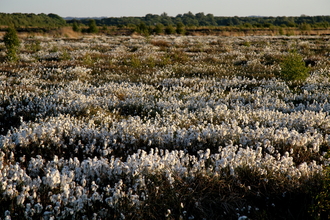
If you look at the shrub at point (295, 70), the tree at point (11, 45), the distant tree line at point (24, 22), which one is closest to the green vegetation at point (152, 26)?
the distant tree line at point (24, 22)

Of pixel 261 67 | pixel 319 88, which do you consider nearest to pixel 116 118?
pixel 319 88

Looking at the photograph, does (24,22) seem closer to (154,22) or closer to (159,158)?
(154,22)

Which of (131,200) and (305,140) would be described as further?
(305,140)

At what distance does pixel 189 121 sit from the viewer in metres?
6.36

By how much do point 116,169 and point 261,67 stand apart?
13.0m

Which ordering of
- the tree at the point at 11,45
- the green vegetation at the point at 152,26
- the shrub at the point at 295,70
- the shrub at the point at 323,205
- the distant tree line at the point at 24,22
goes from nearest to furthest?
the shrub at the point at 323,205 < the shrub at the point at 295,70 < the tree at the point at 11,45 < the green vegetation at the point at 152,26 < the distant tree line at the point at 24,22

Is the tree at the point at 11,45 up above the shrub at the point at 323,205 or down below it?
above

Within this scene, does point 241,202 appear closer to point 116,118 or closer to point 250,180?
point 250,180

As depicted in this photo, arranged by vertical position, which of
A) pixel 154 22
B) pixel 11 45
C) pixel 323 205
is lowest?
pixel 323 205

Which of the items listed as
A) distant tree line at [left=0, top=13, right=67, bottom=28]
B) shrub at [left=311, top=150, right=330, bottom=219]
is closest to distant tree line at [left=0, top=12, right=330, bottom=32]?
distant tree line at [left=0, top=13, right=67, bottom=28]

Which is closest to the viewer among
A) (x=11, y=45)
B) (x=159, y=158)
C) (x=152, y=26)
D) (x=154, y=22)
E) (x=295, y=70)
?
(x=159, y=158)

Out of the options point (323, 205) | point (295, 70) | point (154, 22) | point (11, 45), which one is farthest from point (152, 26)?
point (154, 22)

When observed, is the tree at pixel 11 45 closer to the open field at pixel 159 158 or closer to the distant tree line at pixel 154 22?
the open field at pixel 159 158

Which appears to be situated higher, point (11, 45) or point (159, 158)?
point (11, 45)
